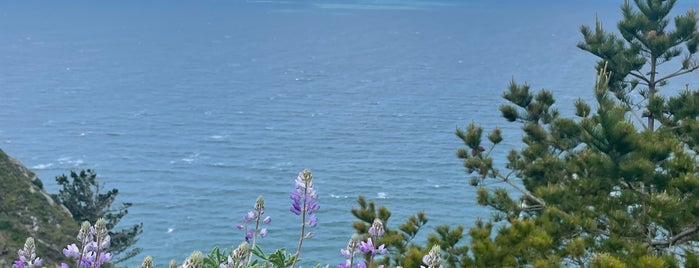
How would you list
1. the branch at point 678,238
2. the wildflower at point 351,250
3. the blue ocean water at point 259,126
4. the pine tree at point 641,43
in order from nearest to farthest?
the wildflower at point 351,250 < the branch at point 678,238 < the pine tree at point 641,43 < the blue ocean water at point 259,126

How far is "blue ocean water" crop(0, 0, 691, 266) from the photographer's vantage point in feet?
223

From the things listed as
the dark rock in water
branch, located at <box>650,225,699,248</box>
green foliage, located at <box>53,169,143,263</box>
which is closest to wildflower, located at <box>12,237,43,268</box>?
branch, located at <box>650,225,699,248</box>

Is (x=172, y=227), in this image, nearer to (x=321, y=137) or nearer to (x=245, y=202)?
(x=245, y=202)

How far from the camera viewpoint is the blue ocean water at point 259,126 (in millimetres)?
68000

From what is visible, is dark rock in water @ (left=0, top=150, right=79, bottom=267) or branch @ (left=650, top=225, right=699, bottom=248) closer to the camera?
branch @ (left=650, top=225, right=699, bottom=248)

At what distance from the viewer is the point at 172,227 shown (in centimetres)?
6462

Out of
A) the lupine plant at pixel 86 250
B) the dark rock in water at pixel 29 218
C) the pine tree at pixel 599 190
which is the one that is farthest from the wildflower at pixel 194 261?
the dark rock in water at pixel 29 218

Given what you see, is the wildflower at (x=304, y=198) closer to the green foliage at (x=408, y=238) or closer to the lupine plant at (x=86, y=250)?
the lupine plant at (x=86, y=250)

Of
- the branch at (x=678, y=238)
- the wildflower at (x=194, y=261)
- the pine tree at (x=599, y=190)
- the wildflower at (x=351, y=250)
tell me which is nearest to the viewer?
the wildflower at (x=194, y=261)

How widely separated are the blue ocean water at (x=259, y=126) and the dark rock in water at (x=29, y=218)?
10022 mm

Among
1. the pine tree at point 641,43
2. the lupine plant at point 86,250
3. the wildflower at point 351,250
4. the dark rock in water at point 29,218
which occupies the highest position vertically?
the pine tree at point 641,43

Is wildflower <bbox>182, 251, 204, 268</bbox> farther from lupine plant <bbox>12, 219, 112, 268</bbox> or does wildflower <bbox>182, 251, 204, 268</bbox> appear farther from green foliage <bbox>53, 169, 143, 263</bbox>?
green foliage <bbox>53, 169, 143, 263</bbox>

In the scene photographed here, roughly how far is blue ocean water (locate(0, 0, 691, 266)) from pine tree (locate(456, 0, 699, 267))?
3785 cm

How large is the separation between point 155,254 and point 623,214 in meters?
49.6
